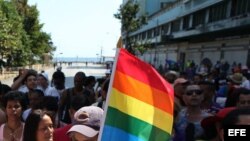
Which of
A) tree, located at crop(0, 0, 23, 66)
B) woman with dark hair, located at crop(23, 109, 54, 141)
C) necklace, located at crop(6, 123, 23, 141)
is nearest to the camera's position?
woman with dark hair, located at crop(23, 109, 54, 141)

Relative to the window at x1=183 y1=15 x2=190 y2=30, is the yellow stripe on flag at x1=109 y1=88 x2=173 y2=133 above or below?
below

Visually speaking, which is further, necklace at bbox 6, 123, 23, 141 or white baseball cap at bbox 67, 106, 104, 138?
necklace at bbox 6, 123, 23, 141

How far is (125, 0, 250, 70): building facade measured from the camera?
1128 inches

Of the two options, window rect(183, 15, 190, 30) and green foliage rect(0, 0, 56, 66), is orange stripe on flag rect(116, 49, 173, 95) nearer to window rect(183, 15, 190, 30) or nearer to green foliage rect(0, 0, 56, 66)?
green foliage rect(0, 0, 56, 66)

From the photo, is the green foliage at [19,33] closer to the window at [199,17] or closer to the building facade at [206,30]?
the building facade at [206,30]

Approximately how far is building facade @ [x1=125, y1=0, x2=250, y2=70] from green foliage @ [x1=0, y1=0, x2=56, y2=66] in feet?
46.7

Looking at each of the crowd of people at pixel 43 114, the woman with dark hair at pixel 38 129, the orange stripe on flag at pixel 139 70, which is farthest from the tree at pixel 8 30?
the orange stripe on flag at pixel 139 70

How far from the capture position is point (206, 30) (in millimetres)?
33594

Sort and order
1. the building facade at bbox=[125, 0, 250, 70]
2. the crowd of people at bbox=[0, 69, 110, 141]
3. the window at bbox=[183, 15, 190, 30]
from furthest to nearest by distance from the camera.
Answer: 1. the window at bbox=[183, 15, 190, 30]
2. the building facade at bbox=[125, 0, 250, 70]
3. the crowd of people at bbox=[0, 69, 110, 141]

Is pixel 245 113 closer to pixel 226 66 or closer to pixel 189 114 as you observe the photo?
pixel 189 114

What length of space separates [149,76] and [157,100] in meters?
0.18

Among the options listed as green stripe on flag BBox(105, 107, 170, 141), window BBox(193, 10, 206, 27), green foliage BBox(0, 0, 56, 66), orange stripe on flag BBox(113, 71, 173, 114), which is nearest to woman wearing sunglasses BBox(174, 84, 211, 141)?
orange stripe on flag BBox(113, 71, 173, 114)

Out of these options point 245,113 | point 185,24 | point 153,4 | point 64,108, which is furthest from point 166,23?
point 245,113

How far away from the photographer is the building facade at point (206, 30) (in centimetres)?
2864
